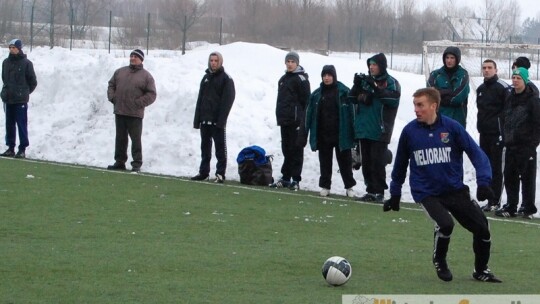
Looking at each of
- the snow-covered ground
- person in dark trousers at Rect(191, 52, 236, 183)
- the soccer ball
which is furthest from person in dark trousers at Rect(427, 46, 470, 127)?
the soccer ball

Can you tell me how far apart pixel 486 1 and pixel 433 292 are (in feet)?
210

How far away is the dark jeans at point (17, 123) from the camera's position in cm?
2089

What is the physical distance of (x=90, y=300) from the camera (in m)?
8.17

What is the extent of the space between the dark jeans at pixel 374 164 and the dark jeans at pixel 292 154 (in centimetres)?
163

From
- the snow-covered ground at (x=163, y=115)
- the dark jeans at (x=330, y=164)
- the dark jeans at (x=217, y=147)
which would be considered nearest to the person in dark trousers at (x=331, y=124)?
the dark jeans at (x=330, y=164)

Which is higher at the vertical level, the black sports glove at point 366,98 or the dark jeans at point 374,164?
the black sports glove at point 366,98

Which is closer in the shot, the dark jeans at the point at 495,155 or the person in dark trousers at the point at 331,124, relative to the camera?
the dark jeans at the point at 495,155

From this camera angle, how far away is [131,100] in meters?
19.1

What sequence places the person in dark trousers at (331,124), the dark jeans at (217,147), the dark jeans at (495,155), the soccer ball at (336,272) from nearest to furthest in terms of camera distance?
the soccer ball at (336,272) → the dark jeans at (495,155) → the person in dark trousers at (331,124) → the dark jeans at (217,147)

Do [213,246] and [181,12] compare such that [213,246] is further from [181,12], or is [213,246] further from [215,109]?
[181,12]

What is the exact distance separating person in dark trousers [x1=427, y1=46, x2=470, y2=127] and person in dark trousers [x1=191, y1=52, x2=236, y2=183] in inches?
148

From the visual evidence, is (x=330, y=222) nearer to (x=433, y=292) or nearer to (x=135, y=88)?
(x=433, y=292)

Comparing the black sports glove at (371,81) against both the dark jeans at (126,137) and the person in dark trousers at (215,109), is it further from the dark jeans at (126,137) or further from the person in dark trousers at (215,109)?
the dark jeans at (126,137)

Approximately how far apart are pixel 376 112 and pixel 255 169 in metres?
2.88
